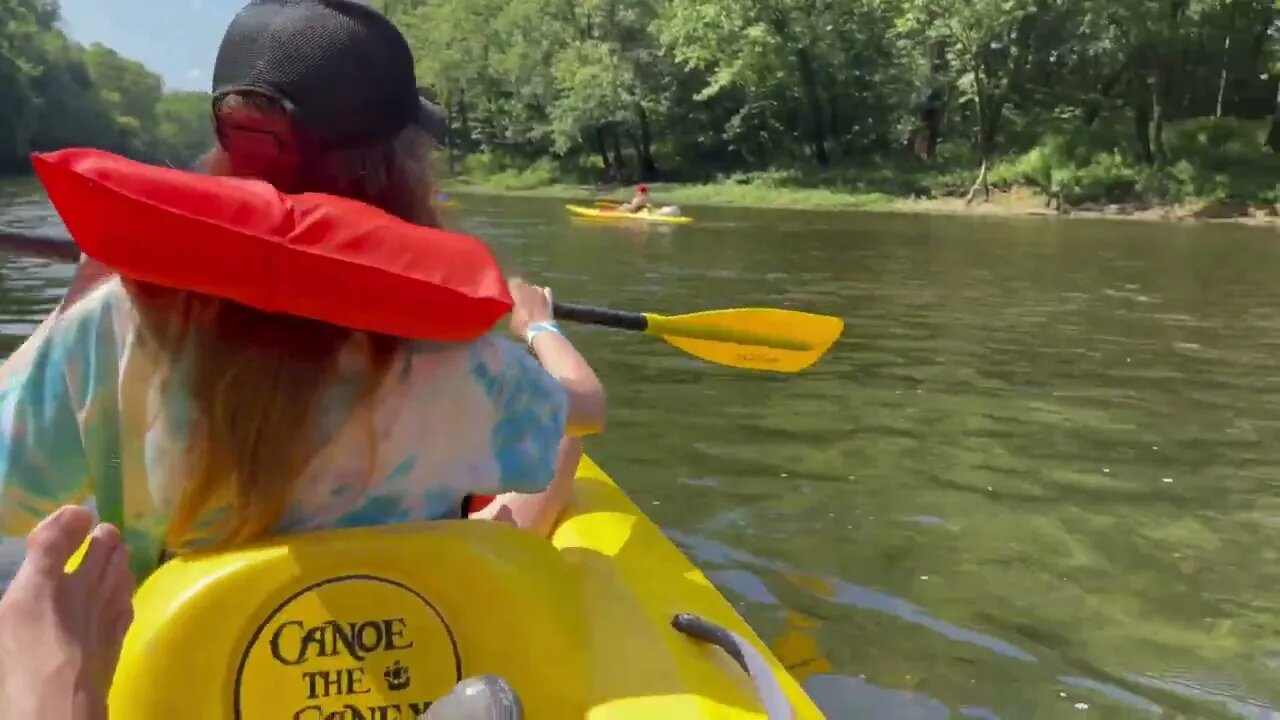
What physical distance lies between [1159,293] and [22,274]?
922 centimetres

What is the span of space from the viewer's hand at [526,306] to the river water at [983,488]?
21.6 inches

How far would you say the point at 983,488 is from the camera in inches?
177

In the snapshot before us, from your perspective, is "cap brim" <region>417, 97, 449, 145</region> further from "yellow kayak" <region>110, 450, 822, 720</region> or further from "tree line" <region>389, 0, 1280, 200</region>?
"tree line" <region>389, 0, 1280, 200</region>

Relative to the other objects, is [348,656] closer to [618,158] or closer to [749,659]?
[749,659]

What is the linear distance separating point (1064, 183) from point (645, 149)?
1281 centimetres

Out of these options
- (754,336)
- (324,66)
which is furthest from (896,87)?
(324,66)

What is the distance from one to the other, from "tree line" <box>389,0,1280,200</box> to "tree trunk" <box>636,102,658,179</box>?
0.17 ft

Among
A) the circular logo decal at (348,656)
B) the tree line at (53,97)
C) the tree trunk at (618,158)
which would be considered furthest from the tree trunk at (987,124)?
the circular logo decal at (348,656)

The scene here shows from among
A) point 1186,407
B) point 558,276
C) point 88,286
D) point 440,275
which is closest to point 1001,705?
point 440,275

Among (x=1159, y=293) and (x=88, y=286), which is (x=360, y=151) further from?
(x=1159, y=293)

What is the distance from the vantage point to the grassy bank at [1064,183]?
71.9ft

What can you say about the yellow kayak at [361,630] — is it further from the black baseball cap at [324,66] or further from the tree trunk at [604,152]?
the tree trunk at [604,152]

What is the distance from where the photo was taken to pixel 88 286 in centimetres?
152

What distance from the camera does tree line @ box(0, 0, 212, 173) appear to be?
3797 cm
